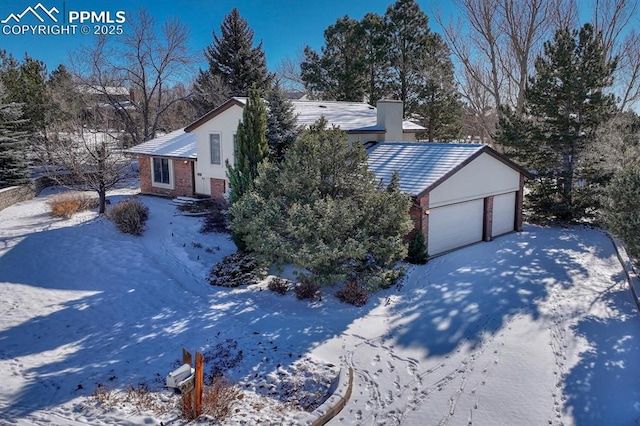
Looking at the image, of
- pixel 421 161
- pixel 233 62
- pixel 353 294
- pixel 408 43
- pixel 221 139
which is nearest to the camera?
pixel 353 294

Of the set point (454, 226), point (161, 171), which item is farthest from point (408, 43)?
point (454, 226)

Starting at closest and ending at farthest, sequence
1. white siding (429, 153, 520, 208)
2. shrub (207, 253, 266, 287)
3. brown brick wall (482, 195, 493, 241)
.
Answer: shrub (207, 253, 266, 287) → white siding (429, 153, 520, 208) → brown brick wall (482, 195, 493, 241)

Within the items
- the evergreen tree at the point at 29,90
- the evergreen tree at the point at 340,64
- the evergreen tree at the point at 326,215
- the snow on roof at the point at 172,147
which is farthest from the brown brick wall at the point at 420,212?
the evergreen tree at the point at 29,90

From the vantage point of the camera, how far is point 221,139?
21.0m

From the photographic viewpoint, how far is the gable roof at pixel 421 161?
1563 cm

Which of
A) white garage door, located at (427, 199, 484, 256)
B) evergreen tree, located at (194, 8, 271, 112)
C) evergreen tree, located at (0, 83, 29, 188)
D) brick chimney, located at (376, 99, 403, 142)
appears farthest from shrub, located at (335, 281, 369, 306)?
evergreen tree, located at (194, 8, 271, 112)

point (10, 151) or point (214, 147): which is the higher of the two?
point (214, 147)

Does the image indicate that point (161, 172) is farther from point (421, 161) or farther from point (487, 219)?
point (487, 219)

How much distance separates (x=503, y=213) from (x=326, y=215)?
35.6 feet

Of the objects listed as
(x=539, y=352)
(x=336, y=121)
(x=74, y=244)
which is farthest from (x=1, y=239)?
(x=539, y=352)

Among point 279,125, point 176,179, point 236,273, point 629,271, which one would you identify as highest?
point 279,125

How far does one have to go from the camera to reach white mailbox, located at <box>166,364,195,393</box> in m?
6.83

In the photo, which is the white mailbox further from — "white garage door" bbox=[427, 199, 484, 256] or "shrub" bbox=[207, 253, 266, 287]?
"white garage door" bbox=[427, 199, 484, 256]

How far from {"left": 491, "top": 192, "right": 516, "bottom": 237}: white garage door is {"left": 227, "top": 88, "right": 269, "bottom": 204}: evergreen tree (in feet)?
31.6
